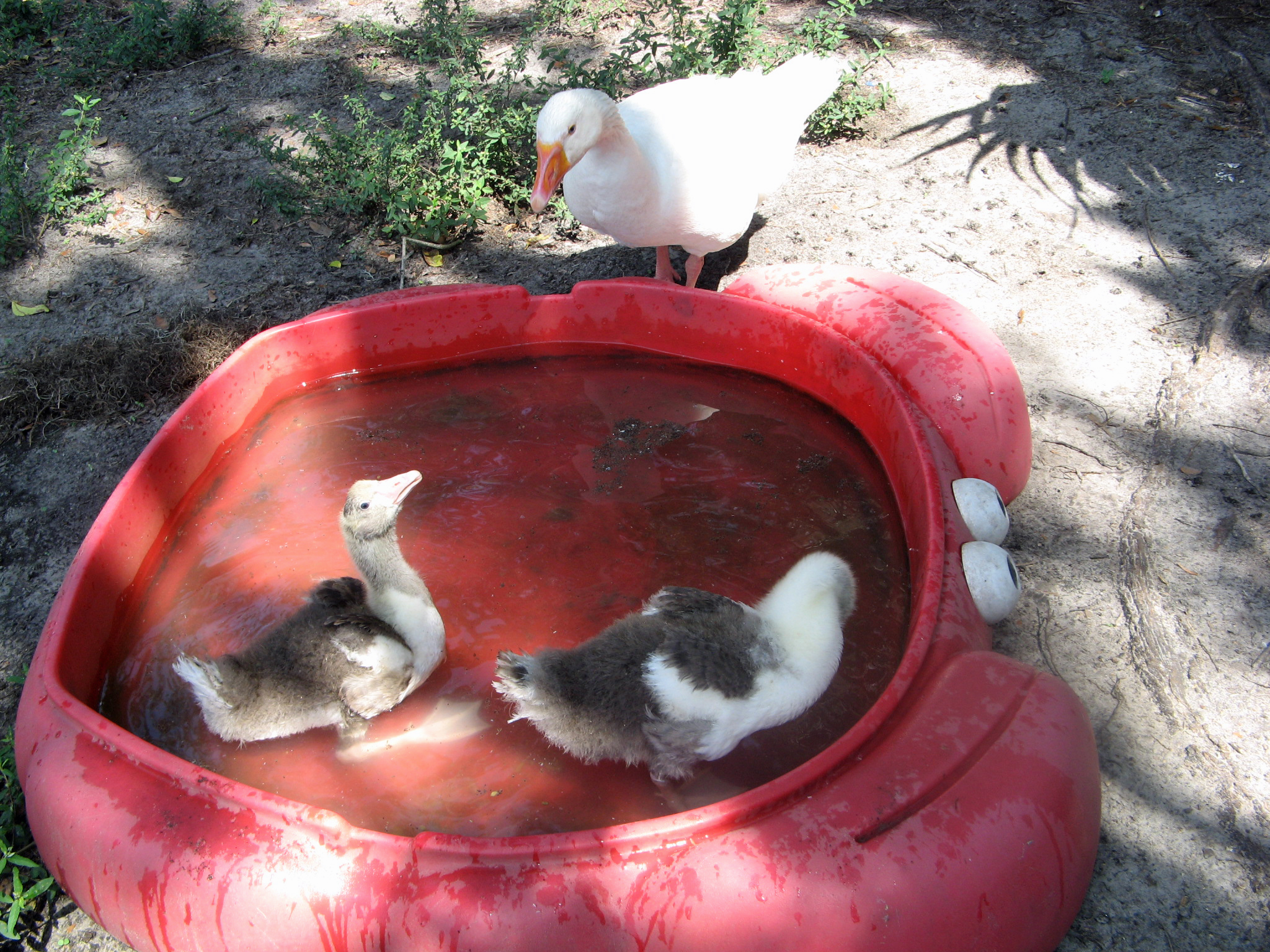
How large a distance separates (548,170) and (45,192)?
3055mm

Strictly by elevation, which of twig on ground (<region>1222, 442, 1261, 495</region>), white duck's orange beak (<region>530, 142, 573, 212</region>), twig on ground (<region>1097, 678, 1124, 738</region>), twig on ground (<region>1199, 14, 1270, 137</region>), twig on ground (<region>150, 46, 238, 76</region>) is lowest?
twig on ground (<region>1097, 678, 1124, 738</region>)

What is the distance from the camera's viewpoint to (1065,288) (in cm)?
384

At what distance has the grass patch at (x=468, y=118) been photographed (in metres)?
4.28

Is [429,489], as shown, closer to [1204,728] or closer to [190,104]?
[1204,728]

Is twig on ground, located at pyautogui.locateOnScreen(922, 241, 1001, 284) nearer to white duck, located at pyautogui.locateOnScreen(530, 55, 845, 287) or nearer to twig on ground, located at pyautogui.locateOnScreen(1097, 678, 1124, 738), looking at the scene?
white duck, located at pyautogui.locateOnScreen(530, 55, 845, 287)

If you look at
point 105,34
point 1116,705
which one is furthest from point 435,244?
point 105,34

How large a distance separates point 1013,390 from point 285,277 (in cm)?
334

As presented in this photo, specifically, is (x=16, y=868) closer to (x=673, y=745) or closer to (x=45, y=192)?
(x=673, y=745)

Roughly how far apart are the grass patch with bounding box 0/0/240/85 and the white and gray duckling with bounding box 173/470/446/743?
5061 mm

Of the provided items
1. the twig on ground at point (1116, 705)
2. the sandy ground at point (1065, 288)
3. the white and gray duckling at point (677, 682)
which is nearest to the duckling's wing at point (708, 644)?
the white and gray duckling at point (677, 682)

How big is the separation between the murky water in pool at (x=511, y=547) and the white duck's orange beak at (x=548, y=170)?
69cm

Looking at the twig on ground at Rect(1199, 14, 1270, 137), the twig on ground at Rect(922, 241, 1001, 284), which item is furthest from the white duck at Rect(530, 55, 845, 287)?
the twig on ground at Rect(1199, 14, 1270, 137)

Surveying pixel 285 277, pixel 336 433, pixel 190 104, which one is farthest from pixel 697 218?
pixel 190 104

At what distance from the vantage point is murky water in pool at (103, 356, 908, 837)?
2.29 metres
